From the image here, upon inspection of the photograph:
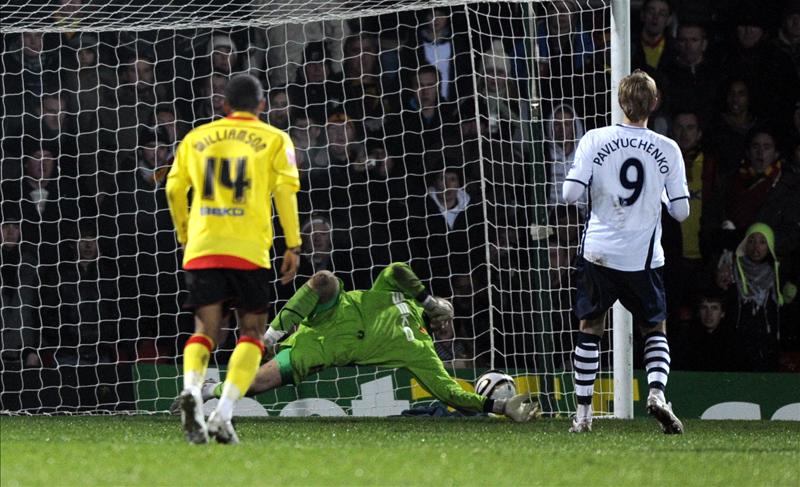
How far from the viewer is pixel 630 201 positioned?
20.7 ft

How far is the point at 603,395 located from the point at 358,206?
2.15 meters

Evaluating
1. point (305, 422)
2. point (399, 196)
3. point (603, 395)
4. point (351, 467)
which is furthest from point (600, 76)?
point (351, 467)

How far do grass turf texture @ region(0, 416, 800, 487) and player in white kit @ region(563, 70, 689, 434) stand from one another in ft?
2.18

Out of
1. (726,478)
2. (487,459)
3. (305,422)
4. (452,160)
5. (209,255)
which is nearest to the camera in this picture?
(726,478)

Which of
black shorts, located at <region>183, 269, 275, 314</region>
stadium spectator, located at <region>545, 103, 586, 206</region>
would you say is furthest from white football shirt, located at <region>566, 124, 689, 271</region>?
stadium spectator, located at <region>545, 103, 586, 206</region>

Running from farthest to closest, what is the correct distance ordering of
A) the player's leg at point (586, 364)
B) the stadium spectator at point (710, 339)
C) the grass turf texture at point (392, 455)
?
the stadium spectator at point (710, 339)
the player's leg at point (586, 364)
the grass turf texture at point (392, 455)

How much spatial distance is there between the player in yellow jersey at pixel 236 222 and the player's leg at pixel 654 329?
183 cm

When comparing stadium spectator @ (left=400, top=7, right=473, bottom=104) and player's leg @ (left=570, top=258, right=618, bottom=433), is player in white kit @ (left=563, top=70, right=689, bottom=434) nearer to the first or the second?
player's leg @ (left=570, top=258, right=618, bottom=433)

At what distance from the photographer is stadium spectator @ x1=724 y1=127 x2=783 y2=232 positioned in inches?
351

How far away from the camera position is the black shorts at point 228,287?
532cm

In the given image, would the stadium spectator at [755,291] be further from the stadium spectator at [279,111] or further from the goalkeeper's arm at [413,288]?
the stadium spectator at [279,111]

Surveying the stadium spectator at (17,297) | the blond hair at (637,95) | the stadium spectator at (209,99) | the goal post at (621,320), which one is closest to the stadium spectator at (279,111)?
the stadium spectator at (209,99)

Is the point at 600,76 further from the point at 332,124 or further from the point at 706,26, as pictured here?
the point at 332,124

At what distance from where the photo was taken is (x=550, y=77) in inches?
341
